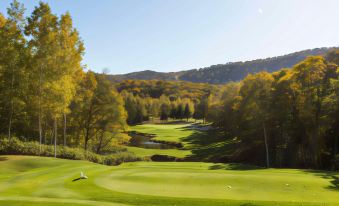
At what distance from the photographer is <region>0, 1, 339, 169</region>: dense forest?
104ft

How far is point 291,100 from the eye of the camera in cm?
3969

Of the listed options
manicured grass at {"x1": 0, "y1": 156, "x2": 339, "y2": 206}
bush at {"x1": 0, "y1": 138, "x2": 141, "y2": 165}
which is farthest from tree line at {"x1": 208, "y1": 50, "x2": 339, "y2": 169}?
bush at {"x1": 0, "y1": 138, "x2": 141, "y2": 165}

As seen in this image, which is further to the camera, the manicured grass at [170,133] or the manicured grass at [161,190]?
the manicured grass at [170,133]

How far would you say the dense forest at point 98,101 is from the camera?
31.7 meters

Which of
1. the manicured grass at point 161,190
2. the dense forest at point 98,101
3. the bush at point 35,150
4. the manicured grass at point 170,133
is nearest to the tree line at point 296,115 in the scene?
the dense forest at point 98,101

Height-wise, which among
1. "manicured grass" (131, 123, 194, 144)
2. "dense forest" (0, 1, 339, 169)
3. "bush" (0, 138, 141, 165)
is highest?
"dense forest" (0, 1, 339, 169)

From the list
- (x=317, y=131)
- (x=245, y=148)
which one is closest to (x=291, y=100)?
(x=317, y=131)

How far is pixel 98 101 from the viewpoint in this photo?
45531 mm

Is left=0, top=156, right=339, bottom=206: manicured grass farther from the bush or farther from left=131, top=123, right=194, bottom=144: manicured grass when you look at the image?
left=131, top=123, right=194, bottom=144: manicured grass

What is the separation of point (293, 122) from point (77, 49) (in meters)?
27.1

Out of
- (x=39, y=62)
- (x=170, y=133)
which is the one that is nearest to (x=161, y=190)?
(x=39, y=62)

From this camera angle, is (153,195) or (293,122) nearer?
(153,195)

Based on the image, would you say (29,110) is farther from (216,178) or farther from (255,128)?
(255,128)

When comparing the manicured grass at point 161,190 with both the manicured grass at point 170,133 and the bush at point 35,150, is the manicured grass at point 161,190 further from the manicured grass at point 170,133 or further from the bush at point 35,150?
the manicured grass at point 170,133
